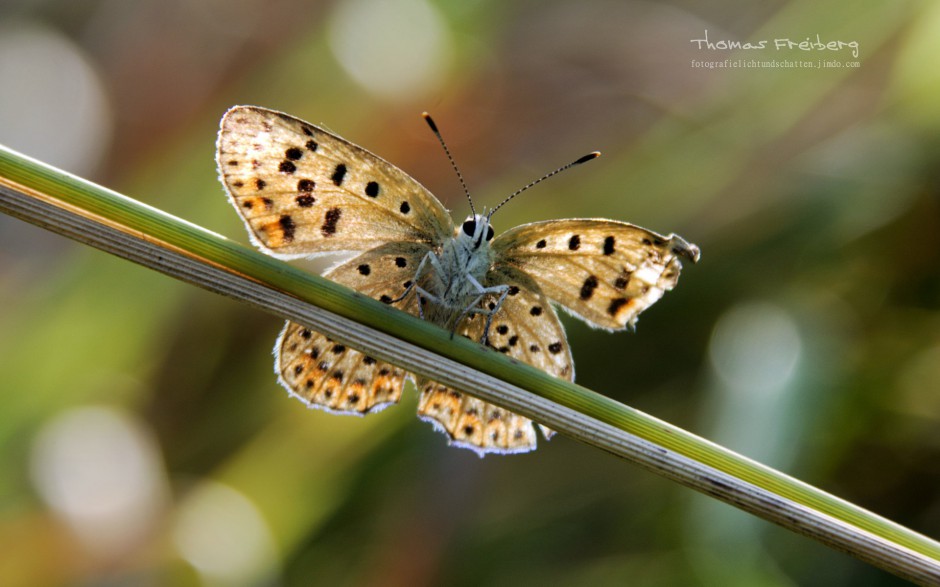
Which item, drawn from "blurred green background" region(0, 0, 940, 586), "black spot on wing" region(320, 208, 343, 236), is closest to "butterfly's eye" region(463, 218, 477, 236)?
"black spot on wing" region(320, 208, 343, 236)

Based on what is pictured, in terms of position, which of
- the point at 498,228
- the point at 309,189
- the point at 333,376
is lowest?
the point at 498,228

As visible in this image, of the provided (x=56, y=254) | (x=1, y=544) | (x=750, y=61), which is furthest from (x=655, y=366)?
(x=56, y=254)

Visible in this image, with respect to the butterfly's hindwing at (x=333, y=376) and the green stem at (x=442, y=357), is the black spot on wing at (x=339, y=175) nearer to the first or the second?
the butterfly's hindwing at (x=333, y=376)

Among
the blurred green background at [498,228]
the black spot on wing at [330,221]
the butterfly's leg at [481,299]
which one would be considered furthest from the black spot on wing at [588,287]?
the blurred green background at [498,228]

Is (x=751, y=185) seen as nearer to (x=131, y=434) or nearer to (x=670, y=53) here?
(x=670, y=53)

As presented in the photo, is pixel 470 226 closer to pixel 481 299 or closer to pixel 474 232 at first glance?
pixel 474 232

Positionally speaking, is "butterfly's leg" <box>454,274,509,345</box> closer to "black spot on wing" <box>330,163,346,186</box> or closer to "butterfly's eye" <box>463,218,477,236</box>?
"butterfly's eye" <box>463,218,477,236</box>

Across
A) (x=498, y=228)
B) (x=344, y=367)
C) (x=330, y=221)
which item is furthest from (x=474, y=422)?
(x=498, y=228)
